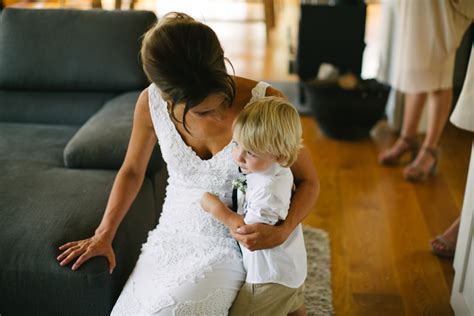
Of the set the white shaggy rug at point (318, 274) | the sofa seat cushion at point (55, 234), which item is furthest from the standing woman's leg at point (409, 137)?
the sofa seat cushion at point (55, 234)

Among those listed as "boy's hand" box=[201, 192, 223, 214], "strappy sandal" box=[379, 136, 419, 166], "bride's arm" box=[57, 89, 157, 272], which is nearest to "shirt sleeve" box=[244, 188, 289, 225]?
"boy's hand" box=[201, 192, 223, 214]

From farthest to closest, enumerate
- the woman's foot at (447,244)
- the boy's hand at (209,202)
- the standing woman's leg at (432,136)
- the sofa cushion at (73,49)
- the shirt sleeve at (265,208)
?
the standing woman's leg at (432,136), the sofa cushion at (73,49), the woman's foot at (447,244), the boy's hand at (209,202), the shirt sleeve at (265,208)

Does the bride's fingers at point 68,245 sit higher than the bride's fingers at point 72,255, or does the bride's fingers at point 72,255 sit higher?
the bride's fingers at point 68,245

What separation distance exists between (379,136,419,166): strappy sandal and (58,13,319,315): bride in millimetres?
1535

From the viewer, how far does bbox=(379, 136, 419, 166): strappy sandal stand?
9.78 ft

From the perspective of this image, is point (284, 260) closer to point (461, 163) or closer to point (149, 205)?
point (149, 205)

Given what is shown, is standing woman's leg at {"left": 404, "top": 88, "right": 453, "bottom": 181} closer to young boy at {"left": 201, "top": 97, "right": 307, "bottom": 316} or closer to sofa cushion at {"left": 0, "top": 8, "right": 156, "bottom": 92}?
sofa cushion at {"left": 0, "top": 8, "right": 156, "bottom": 92}

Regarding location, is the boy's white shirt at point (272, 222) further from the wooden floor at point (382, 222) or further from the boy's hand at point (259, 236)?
the wooden floor at point (382, 222)

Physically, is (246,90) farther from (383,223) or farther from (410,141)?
(410,141)

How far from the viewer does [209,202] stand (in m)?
1.49

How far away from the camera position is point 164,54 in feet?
4.21

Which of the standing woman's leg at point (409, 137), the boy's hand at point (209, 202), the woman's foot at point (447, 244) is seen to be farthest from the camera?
the standing woman's leg at point (409, 137)

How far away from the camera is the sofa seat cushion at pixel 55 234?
153 cm

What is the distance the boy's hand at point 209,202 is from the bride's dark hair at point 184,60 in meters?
0.28
